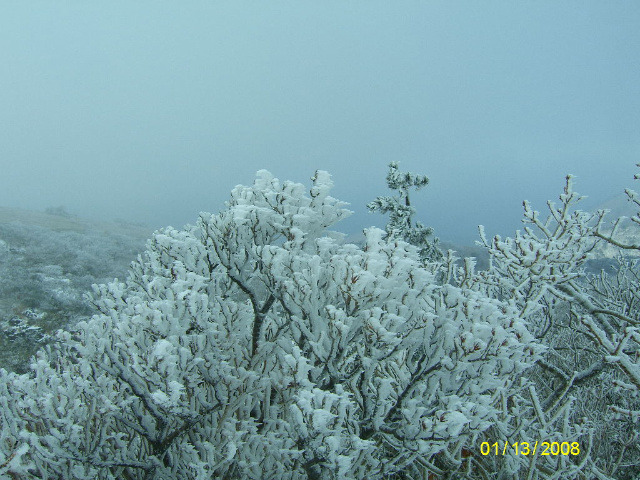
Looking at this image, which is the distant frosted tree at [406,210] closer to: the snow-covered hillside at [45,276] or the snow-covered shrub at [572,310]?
the snow-covered shrub at [572,310]

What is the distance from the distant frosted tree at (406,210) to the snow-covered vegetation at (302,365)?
9915 millimetres

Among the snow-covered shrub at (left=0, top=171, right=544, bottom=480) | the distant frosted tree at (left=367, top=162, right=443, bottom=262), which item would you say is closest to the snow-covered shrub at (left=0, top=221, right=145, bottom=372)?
the snow-covered shrub at (left=0, top=171, right=544, bottom=480)

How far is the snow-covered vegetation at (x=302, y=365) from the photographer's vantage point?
11.2ft

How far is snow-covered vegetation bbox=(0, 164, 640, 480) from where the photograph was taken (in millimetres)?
3414

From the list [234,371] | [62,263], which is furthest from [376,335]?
[62,263]

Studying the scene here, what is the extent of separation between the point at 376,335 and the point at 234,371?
74.2 inches

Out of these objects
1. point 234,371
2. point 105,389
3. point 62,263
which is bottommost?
point 62,263

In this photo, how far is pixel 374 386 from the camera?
4.60 m

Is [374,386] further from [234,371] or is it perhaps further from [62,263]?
→ [62,263]

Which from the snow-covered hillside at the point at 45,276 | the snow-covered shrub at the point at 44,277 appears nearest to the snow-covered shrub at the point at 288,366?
the snow-covered shrub at the point at 44,277
